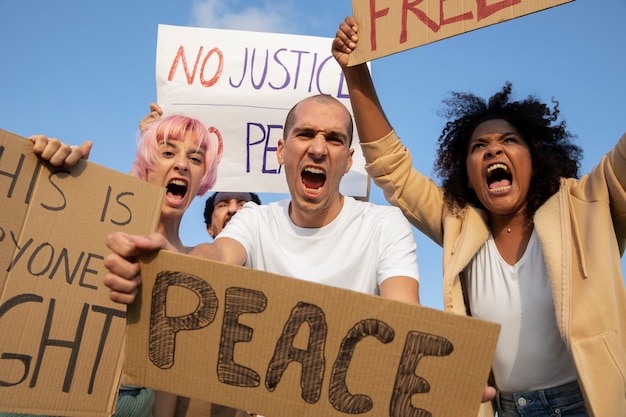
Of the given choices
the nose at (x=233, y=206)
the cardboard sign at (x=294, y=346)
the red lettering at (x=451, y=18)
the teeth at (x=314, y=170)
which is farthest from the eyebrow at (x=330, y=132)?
the nose at (x=233, y=206)

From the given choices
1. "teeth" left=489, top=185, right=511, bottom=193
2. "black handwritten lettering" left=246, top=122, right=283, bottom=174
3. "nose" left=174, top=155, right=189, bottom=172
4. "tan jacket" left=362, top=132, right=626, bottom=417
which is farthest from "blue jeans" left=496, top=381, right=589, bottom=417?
"black handwritten lettering" left=246, top=122, right=283, bottom=174

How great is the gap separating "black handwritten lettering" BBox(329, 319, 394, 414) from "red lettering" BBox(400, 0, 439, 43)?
1382 millimetres

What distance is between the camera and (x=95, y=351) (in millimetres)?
1984

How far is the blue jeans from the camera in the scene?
89.4 inches

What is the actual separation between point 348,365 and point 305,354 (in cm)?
11

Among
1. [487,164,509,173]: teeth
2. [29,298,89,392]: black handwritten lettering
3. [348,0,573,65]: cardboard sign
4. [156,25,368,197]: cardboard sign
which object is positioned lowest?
[29,298,89,392]: black handwritten lettering

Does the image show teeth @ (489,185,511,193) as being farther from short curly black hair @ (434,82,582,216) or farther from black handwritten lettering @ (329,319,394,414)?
black handwritten lettering @ (329,319,394,414)

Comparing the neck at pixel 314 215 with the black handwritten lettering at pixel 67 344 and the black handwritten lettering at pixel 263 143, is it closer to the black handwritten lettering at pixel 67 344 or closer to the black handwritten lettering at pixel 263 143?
the black handwritten lettering at pixel 67 344

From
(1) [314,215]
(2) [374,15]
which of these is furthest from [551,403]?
(2) [374,15]

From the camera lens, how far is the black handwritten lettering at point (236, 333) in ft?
4.93

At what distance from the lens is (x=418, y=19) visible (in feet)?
7.95

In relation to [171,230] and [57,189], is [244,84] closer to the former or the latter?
[171,230]

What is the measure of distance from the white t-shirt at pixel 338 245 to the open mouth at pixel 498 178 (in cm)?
54

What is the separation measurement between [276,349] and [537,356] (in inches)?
51.0
